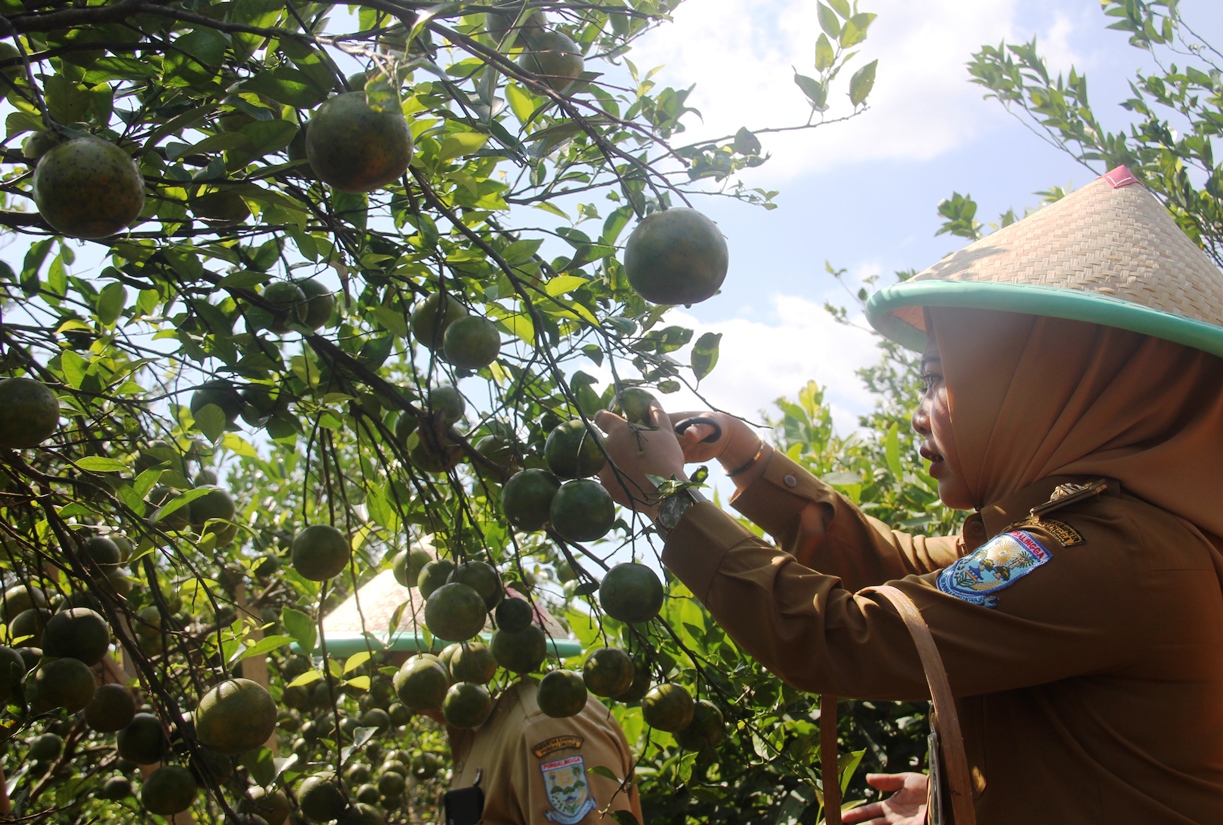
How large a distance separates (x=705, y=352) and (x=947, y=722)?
27.8 inches

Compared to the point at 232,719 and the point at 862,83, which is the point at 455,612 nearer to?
the point at 232,719

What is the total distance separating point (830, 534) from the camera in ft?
6.67

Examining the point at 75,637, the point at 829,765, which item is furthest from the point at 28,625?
the point at 829,765

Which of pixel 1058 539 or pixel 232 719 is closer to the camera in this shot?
pixel 1058 539

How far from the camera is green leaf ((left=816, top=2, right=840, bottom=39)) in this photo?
53.7 inches

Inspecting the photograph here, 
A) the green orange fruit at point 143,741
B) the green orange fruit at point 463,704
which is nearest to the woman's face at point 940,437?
the green orange fruit at point 463,704

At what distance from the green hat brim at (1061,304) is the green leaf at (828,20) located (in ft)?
1.50

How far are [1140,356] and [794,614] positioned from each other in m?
0.72

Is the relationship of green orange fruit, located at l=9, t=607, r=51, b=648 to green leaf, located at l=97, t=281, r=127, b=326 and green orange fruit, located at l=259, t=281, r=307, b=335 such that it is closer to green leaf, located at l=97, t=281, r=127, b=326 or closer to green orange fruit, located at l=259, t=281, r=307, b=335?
green leaf, located at l=97, t=281, r=127, b=326

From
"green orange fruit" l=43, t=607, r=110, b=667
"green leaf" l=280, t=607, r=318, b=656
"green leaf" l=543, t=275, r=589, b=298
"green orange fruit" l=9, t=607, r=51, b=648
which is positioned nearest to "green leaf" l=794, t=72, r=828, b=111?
"green leaf" l=543, t=275, r=589, b=298

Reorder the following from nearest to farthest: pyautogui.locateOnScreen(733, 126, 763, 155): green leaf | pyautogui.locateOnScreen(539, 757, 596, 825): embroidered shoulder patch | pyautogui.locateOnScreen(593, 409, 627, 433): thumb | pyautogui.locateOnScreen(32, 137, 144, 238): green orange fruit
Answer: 1. pyautogui.locateOnScreen(32, 137, 144, 238): green orange fruit
2. pyautogui.locateOnScreen(733, 126, 763, 155): green leaf
3. pyautogui.locateOnScreen(593, 409, 627, 433): thumb
4. pyautogui.locateOnScreen(539, 757, 596, 825): embroidered shoulder patch

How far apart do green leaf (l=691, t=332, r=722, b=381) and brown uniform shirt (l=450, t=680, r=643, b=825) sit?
1.07 metres

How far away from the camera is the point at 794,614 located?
1397 mm

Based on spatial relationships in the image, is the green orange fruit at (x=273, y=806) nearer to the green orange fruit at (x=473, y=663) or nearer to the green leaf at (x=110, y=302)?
the green orange fruit at (x=473, y=663)
